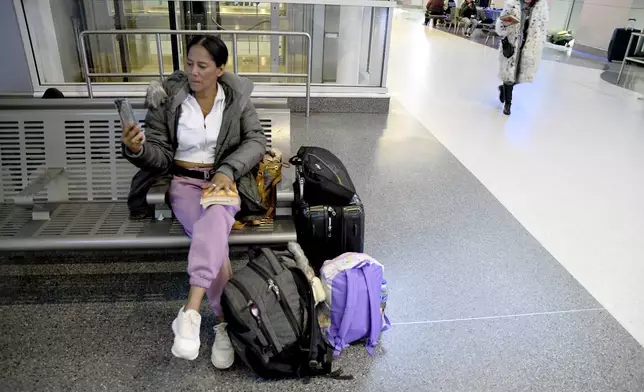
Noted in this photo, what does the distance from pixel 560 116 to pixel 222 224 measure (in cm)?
598

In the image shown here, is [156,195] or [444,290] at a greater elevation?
[156,195]

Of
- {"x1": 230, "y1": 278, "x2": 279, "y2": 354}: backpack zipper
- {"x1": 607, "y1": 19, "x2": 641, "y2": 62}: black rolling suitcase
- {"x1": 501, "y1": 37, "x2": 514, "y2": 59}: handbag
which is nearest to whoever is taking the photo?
{"x1": 230, "y1": 278, "x2": 279, "y2": 354}: backpack zipper

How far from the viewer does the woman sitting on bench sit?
221 centimetres

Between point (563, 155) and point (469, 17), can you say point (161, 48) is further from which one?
point (469, 17)

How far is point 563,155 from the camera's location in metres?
5.10

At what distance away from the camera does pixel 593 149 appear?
5340 mm

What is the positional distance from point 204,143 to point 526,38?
534cm

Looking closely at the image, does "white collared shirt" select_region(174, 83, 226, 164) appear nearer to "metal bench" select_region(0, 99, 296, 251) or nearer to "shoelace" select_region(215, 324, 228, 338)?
"metal bench" select_region(0, 99, 296, 251)

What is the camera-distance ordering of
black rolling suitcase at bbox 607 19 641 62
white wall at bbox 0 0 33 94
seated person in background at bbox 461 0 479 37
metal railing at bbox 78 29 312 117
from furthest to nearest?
seated person in background at bbox 461 0 479 37, black rolling suitcase at bbox 607 19 641 62, white wall at bbox 0 0 33 94, metal railing at bbox 78 29 312 117

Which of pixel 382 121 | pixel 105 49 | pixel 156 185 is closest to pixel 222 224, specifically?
pixel 156 185

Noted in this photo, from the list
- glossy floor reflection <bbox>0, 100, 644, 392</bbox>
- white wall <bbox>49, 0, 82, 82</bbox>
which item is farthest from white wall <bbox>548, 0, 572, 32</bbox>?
white wall <bbox>49, 0, 82, 82</bbox>

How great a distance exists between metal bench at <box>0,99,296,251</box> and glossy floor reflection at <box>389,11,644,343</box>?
6.86 feet

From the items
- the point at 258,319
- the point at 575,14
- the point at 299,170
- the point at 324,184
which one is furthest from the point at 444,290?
the point at 575,14

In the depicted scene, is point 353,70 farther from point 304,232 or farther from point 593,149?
point 304,232
